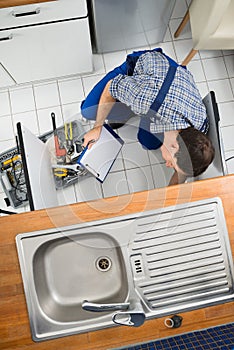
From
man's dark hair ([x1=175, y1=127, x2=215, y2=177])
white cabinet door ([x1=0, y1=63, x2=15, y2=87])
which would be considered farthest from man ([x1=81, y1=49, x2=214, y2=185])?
white cabinet door ([x1=0, y1=63, x2=15, y2=87])

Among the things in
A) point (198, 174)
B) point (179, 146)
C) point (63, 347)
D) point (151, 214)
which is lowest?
point (63, 347)

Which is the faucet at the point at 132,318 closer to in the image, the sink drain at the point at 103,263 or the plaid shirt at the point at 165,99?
the sink drain at the point at 103,263

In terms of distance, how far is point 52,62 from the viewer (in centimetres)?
184

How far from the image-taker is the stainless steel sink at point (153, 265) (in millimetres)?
1054

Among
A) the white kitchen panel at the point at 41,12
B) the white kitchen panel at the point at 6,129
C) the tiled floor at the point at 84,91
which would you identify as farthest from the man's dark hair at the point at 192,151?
the white kitchen panel at the point at 6,129

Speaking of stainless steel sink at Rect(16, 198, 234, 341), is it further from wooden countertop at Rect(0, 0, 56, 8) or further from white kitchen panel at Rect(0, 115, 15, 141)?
white kitchen panel at Rect(0, 115, 15, 141)

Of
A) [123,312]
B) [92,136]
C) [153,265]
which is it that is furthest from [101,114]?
[123,312]

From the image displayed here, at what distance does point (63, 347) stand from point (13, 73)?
4.44ft

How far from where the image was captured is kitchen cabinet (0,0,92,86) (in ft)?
4.68

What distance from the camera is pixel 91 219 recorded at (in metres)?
1.09

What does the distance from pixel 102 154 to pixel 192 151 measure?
401 millimetres

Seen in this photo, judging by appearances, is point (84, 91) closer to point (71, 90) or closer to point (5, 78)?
point (71, 90)

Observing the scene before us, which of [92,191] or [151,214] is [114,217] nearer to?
[151,214]

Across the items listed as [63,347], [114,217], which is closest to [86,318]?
[63,347]
